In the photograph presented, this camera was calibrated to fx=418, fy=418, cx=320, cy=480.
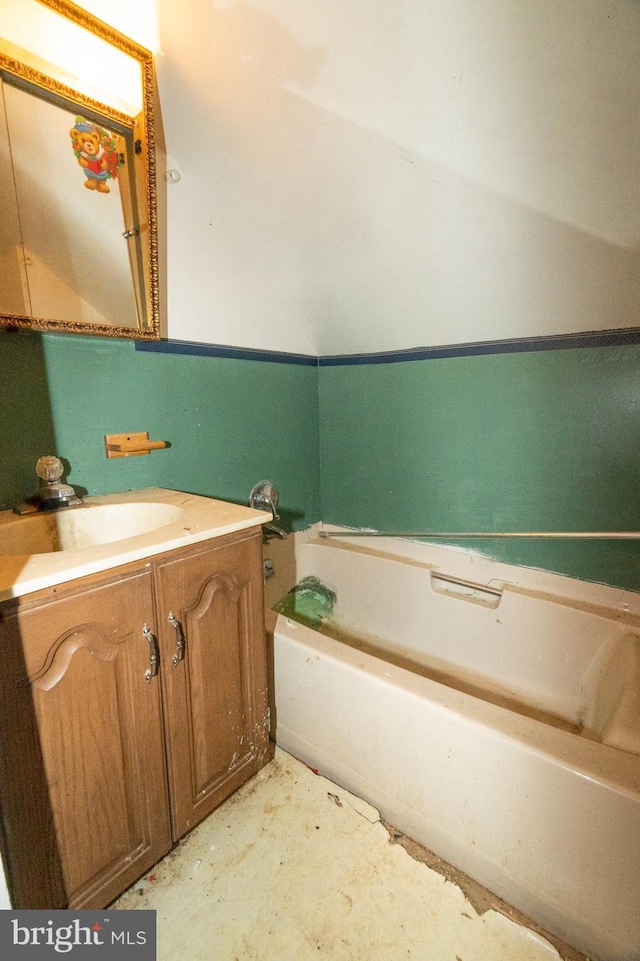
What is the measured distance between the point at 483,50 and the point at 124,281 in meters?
1.04

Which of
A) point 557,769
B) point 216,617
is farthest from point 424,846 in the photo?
point 216,617

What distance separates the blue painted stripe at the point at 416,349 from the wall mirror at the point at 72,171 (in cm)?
24

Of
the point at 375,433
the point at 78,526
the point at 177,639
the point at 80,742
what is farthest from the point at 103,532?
the point at 375,433

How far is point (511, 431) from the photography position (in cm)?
163

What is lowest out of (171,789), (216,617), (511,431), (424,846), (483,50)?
(424,846)

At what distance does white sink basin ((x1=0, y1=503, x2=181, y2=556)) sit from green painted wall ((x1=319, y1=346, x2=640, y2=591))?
1.12m

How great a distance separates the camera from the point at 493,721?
0.94 metres

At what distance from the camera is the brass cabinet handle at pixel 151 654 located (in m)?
0.88

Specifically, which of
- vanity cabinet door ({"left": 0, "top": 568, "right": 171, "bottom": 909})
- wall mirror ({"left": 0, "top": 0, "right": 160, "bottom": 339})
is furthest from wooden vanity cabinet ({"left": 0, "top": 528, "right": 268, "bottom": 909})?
wall mirror ({"left": 0, "top": 0, "right": 160, "bottom": 339})

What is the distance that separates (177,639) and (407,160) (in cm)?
136

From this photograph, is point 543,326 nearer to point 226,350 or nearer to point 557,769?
point 226,350

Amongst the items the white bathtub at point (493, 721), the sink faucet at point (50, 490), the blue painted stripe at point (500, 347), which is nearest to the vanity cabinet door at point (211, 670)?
the white bathtub at point (493, 721)

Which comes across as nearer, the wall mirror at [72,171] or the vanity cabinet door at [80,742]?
the vanity cabinet door at [80,742]

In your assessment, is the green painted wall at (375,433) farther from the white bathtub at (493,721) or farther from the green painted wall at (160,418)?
the white bathtub at (493,721)
